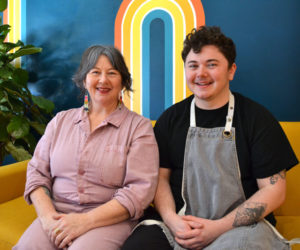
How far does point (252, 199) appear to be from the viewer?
1349 mm

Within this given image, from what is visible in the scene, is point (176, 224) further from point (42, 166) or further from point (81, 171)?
point (42, 166)

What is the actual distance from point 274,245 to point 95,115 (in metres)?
1.11

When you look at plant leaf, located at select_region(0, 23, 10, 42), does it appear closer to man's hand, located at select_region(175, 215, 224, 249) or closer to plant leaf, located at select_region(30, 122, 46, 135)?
plant leaf, located at select_region(30, 122, 46, 135)

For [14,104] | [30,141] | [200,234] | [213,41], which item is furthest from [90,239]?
[14,104]

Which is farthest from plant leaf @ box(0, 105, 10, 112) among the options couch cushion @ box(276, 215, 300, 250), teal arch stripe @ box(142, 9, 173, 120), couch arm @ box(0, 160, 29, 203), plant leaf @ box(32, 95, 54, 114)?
couch cushion @ box(276, 215, 300, 250)

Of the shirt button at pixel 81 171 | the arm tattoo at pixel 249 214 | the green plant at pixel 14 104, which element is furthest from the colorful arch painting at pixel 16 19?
the arm tattoo at pixel 249 214

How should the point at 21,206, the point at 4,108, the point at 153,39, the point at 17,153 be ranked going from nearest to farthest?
the point at 21,206 < the point at 153,39 < the point at 17,153 < the point at 4,108

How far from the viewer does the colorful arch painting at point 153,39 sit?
7.92ft

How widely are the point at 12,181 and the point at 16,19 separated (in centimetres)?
177

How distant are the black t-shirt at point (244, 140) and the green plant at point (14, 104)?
1.38m

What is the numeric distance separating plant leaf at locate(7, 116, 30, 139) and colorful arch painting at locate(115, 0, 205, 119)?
91 cm

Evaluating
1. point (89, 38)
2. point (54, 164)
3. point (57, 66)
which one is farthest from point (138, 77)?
point (54, 164)

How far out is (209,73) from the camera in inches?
57.7

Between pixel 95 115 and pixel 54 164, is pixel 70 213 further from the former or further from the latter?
pixel 95 115
